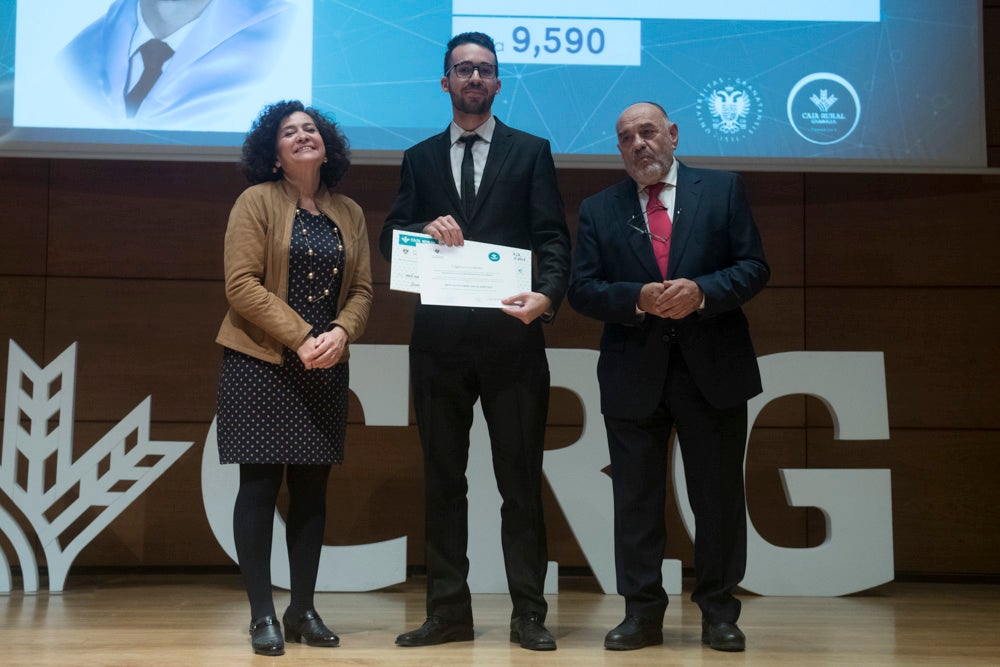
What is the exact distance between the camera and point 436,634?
104 inches

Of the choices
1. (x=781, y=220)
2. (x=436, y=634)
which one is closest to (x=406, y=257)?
(x=436, y=634)

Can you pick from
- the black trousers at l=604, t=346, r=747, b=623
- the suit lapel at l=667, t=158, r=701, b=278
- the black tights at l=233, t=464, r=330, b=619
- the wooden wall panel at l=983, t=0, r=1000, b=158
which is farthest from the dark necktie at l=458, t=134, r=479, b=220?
the wooden wall panel at l=983, t=0, r=1000, b=158

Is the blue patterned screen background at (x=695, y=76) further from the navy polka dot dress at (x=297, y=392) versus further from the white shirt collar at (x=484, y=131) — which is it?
the navy polka dot dress at (x=297, y=392)

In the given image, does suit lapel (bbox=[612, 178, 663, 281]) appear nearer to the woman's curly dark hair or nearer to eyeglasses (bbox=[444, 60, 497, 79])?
eyeglasses (bbox=[444, 60, 497, 79])

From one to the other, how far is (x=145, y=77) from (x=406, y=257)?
5.82 feet

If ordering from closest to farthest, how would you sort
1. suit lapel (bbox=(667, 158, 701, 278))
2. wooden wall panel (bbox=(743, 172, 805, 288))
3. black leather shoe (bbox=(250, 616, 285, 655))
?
black leather shoe (bbox=(250, 616, 285, 655)) < suit lapel (bbox=(667, 158, 701, 278)) < wooden wall panel (bbox=(743, 172, 805, 288))

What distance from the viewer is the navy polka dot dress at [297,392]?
258 centimetres

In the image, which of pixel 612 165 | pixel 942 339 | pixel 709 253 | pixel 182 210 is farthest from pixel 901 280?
pixel 182 210

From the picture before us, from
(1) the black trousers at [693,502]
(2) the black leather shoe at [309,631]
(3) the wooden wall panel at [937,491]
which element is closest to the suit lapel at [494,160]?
(1) the black trousers at [693,502]

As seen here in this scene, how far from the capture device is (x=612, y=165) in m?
3.81

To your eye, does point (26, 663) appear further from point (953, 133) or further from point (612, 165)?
point (953, 133)

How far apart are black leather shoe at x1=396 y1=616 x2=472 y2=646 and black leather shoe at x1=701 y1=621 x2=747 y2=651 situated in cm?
66

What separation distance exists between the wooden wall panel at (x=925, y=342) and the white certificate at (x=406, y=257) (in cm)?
217

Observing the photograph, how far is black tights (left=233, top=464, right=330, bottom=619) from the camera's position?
2.58m
